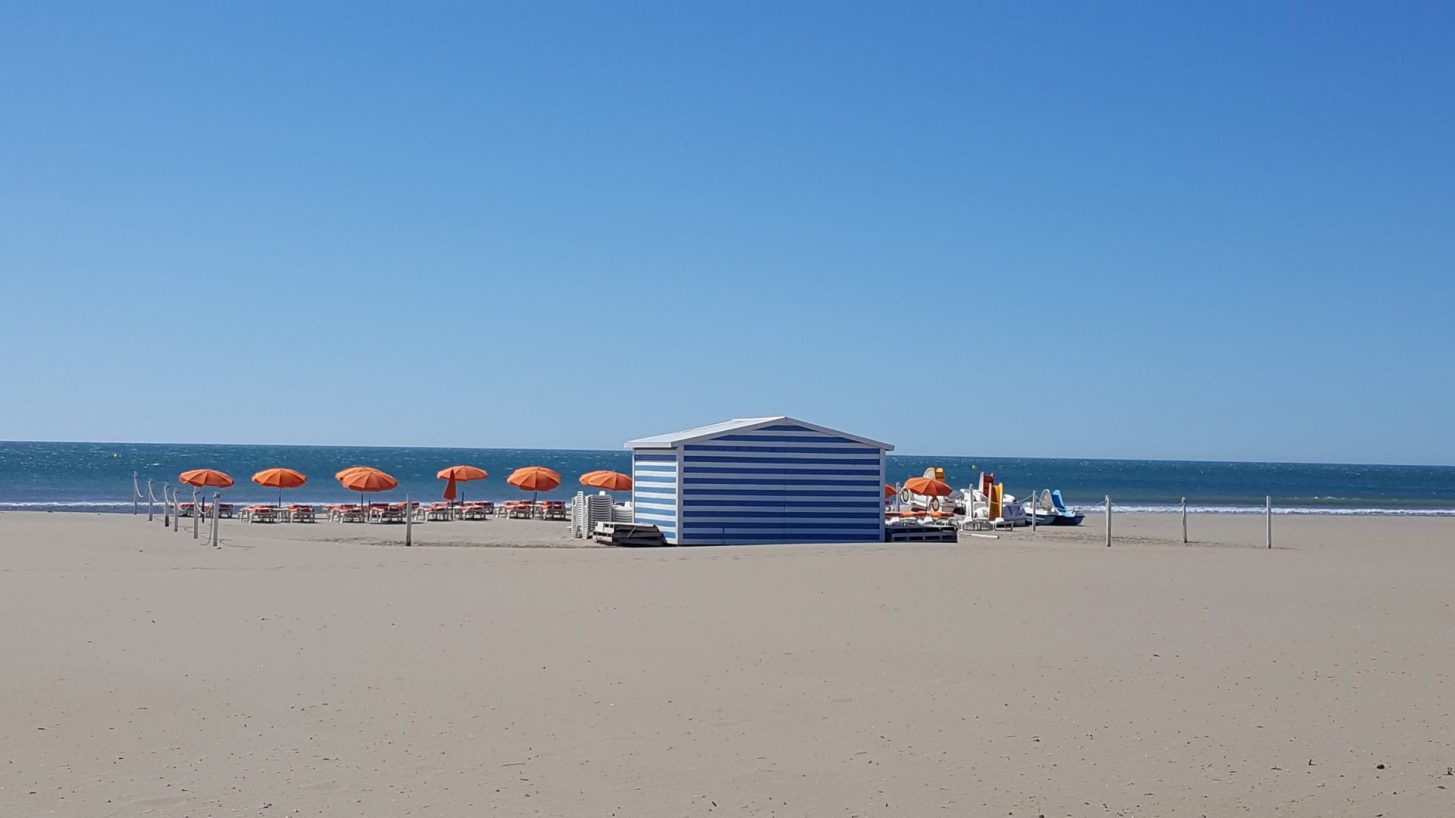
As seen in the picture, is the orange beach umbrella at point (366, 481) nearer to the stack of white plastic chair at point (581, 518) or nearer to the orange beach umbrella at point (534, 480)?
the orange beach umbrella at point (534, 480)

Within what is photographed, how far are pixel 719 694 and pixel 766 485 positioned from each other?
15.6m

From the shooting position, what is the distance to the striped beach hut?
23.8 meters

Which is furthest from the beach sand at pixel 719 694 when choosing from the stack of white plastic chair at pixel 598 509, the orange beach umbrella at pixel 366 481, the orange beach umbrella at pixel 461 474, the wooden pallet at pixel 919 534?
the orange beach umbrella at pixel 461 474

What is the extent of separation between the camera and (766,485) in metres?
24.1

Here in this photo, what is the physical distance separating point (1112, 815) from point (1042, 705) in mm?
2372

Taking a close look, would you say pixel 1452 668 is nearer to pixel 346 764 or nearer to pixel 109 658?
pixel 346 764

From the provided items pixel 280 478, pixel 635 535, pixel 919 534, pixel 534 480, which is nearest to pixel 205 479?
pixel 280 478

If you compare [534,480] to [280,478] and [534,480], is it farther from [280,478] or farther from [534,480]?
[280,478]

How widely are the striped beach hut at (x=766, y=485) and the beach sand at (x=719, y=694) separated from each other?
750 cm

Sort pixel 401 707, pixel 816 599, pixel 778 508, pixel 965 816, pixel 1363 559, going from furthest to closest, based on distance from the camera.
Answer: pixel 778 508 < pixel 1363 559 < pixel 816 599 < pixel 401 707 < pixel 965 816

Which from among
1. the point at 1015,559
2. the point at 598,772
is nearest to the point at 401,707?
the point at 598,772

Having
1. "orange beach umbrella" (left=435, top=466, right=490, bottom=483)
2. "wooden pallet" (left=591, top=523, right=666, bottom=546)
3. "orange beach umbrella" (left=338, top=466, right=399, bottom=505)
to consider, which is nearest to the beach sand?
"wooden pallet" (left=591, top=523, right=666, bottom=546)

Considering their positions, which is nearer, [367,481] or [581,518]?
[581,518]

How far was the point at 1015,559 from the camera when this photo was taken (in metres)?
19.0
